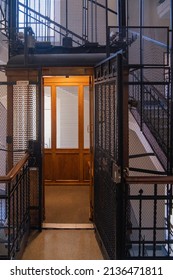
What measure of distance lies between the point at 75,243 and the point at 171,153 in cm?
155

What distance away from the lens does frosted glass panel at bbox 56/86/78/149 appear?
6980mm

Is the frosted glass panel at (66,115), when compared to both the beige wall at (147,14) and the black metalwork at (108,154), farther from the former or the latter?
the beige wall at (147,14)

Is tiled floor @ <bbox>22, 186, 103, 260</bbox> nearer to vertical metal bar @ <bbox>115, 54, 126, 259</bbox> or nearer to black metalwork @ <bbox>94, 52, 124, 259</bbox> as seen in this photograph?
black metalwork @ <bbox>94, 52, 124, 259</bbox>

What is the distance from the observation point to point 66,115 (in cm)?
698

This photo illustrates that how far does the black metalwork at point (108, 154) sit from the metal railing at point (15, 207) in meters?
0.80

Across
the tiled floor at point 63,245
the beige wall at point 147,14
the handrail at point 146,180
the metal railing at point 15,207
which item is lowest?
the tiled floor at point 63,245

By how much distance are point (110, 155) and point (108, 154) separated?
0.35 ft

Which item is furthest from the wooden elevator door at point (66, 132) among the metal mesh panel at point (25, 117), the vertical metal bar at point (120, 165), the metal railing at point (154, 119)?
the vertical metal bar at point (120, 165)

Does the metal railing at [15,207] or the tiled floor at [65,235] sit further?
the tiled floor at [65,235]

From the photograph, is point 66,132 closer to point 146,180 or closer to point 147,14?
point 147,14

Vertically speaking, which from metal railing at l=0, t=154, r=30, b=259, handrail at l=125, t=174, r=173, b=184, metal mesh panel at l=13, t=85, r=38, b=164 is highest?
metal mesh panel at l=13, t=85, r=38, b=164

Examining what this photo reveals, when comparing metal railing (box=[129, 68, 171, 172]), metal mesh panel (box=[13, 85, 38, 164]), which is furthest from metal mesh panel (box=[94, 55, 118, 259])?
metal railing (box=[129, 68, 171, 172])

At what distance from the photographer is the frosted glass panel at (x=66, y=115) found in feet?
22.9

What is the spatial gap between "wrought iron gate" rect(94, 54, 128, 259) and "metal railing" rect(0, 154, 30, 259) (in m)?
0.80
